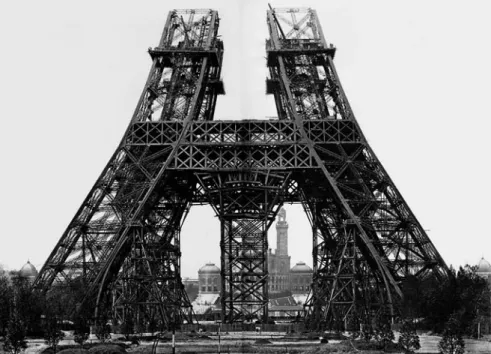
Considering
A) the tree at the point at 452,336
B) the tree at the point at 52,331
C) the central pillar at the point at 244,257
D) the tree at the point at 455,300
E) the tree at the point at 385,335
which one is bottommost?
the tree at the point at 452,336

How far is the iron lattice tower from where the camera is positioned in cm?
6334

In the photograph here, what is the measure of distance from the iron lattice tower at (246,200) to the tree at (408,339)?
15.6 meters

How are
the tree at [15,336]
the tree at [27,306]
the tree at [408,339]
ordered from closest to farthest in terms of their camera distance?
the tree at [15,336] → the tree at [408,339] → the tree at [27,306]

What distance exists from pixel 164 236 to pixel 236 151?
11.1 meters

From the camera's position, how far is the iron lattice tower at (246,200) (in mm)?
63344

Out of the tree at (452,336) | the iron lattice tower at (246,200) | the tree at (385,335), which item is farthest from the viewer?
the iron lattice tower at (246,200)

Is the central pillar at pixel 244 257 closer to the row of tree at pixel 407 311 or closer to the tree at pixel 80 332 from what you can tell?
the row of tree at pixel 407 311

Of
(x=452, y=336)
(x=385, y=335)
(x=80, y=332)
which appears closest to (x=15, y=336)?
(x=80, y=332)

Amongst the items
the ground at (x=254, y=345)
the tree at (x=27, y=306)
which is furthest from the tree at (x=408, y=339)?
the tree at (x=27, y=306)

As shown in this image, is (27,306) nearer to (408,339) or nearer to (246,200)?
(408,339)

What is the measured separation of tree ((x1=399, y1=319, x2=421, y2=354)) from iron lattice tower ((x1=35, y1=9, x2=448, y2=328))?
1559cm

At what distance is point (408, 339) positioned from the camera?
139 feet

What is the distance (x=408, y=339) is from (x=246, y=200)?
2750 centimetres

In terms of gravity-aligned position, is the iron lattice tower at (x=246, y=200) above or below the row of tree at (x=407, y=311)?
above
